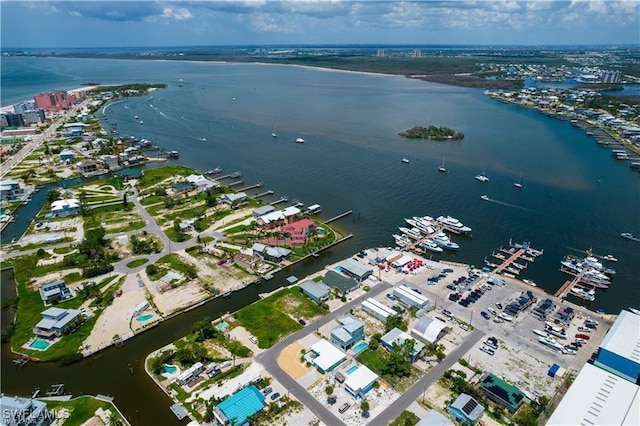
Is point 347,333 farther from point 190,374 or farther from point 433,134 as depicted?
point 433,134

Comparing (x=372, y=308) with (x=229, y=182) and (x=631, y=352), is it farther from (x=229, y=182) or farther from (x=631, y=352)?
(x=229, y=182)

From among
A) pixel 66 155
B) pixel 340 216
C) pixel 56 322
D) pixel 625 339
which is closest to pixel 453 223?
pixel 340 216

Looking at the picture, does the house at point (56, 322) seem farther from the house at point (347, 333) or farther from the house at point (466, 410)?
the house at point (466, 410)

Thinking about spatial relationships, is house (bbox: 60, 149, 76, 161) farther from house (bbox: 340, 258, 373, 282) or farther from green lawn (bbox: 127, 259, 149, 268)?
house (bbox: 340, 258, 373, 282)

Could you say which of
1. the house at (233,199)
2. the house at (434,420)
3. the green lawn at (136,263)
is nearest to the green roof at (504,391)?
the house at (434,420)

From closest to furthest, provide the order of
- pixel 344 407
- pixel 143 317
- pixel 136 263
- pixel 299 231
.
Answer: pixel 344 407
pixel 143 317
pixel 136 263
pixel 299 231
